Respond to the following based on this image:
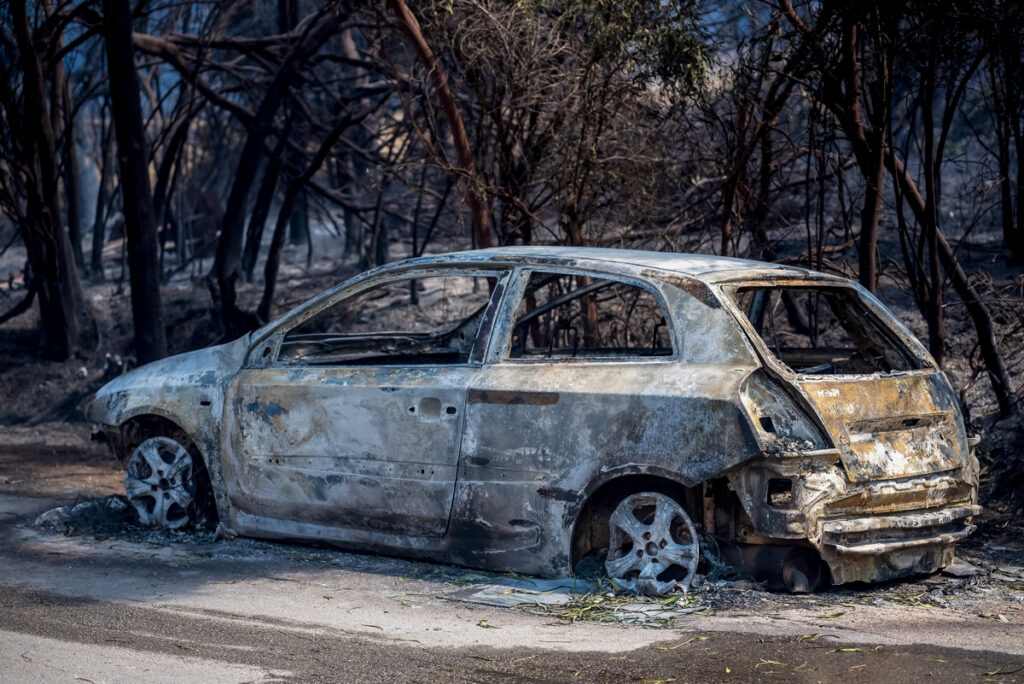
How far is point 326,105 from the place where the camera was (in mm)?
23219

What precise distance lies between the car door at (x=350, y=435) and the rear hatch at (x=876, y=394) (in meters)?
1.53

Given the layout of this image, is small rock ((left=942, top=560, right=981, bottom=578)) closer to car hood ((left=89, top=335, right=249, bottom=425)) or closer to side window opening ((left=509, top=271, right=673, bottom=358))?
side window opening ((left=509, top=271, right=673, bottom=358))

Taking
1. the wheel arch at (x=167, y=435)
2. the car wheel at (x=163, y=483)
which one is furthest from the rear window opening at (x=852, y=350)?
the car wheel at (x=163, y=483)

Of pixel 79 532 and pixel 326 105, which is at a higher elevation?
pixel 326 105

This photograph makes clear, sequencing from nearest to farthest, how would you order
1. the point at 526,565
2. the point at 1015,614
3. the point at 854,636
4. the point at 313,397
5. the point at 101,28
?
the point at 854,636, the point at 1015,614, the point at 526,565, the point at 313,397, the point at 101,28

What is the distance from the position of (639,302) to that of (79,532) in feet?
16.6

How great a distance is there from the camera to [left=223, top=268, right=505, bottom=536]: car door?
18.7 ft

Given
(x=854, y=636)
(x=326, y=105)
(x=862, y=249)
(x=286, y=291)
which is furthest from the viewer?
(x=326, y=105)

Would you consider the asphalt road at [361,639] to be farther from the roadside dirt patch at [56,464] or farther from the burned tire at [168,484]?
the roadside dirt patch at [56,464]

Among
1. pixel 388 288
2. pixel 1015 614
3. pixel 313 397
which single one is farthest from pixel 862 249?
pixel 388 288

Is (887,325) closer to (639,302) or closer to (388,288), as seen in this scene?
(639,302)

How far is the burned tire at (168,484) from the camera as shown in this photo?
6.66 meters

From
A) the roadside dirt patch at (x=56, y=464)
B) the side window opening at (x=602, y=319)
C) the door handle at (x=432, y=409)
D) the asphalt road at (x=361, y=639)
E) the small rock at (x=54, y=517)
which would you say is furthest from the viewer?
the side window opening at (x=602, y=319)

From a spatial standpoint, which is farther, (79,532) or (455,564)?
(79,532)
